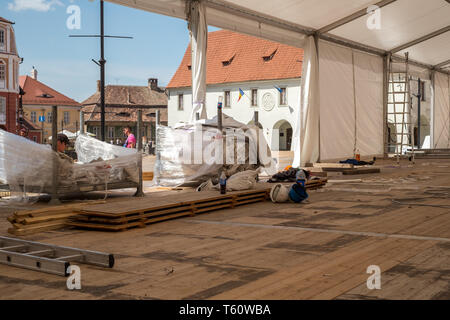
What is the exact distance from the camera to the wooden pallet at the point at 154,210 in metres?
7.57

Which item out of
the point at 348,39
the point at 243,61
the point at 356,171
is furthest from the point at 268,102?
the point at 356,171

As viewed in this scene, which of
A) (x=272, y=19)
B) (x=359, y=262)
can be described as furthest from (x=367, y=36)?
(x=359, y=262)

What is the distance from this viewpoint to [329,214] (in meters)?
8.85

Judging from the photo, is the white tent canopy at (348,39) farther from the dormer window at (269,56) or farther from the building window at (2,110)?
the building window at (2,110)

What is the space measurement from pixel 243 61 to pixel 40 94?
32426mm

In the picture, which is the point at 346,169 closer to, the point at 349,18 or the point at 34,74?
the point at 349,18

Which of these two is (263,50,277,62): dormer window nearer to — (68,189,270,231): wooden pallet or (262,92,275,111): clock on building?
(262,92,275,111): clock on building

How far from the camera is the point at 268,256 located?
5.70 metres

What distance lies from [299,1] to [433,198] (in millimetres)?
8028

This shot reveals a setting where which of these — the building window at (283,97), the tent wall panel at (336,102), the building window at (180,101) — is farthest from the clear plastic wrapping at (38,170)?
the building window at (180,101)

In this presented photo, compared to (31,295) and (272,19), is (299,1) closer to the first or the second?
(272,19)

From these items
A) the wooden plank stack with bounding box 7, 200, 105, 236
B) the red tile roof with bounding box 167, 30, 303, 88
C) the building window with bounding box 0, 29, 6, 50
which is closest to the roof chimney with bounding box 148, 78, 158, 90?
the red tile roof with bounding box 167, 30, 303, 88

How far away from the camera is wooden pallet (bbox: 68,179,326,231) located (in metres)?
7.57
